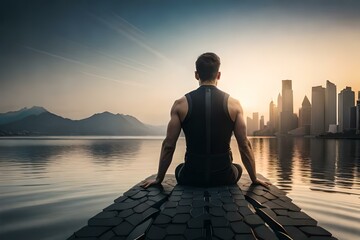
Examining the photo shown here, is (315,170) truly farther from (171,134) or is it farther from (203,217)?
(203,217)

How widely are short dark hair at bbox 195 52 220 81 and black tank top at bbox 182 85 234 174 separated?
22 centimetres

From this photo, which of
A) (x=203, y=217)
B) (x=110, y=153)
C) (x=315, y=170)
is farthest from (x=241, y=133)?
(x=110, y=153)

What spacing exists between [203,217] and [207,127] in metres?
1.77

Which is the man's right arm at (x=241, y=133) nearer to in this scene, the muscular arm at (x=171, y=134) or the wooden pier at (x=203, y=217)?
the wooden pier at (x=203, y=217)

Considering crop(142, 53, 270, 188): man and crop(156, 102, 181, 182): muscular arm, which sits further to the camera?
crop(156, 102, 181, 182): muscular arm

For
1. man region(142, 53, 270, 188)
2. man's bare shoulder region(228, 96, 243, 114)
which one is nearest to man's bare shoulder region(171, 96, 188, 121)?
man region(142, 53, 270, 188)

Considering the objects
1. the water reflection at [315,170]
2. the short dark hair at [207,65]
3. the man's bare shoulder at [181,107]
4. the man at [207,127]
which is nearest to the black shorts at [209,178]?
the man at [207,127]

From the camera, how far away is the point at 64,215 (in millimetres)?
6602

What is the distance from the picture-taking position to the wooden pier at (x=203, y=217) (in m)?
3.10

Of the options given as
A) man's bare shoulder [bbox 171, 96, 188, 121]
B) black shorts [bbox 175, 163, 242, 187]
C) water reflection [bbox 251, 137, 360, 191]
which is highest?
man's bare shoulder [bbox 171, 96, 188, 121]

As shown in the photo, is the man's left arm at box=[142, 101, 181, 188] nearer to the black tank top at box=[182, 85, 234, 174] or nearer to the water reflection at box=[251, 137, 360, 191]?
the black tank top at box=[182, 85, 234, 174]

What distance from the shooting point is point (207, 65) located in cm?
487

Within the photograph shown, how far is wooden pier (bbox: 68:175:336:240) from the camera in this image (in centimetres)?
310

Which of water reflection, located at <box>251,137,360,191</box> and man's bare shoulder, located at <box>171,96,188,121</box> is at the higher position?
man's bare shoulder, located at <box>171,96,188,121</box>
